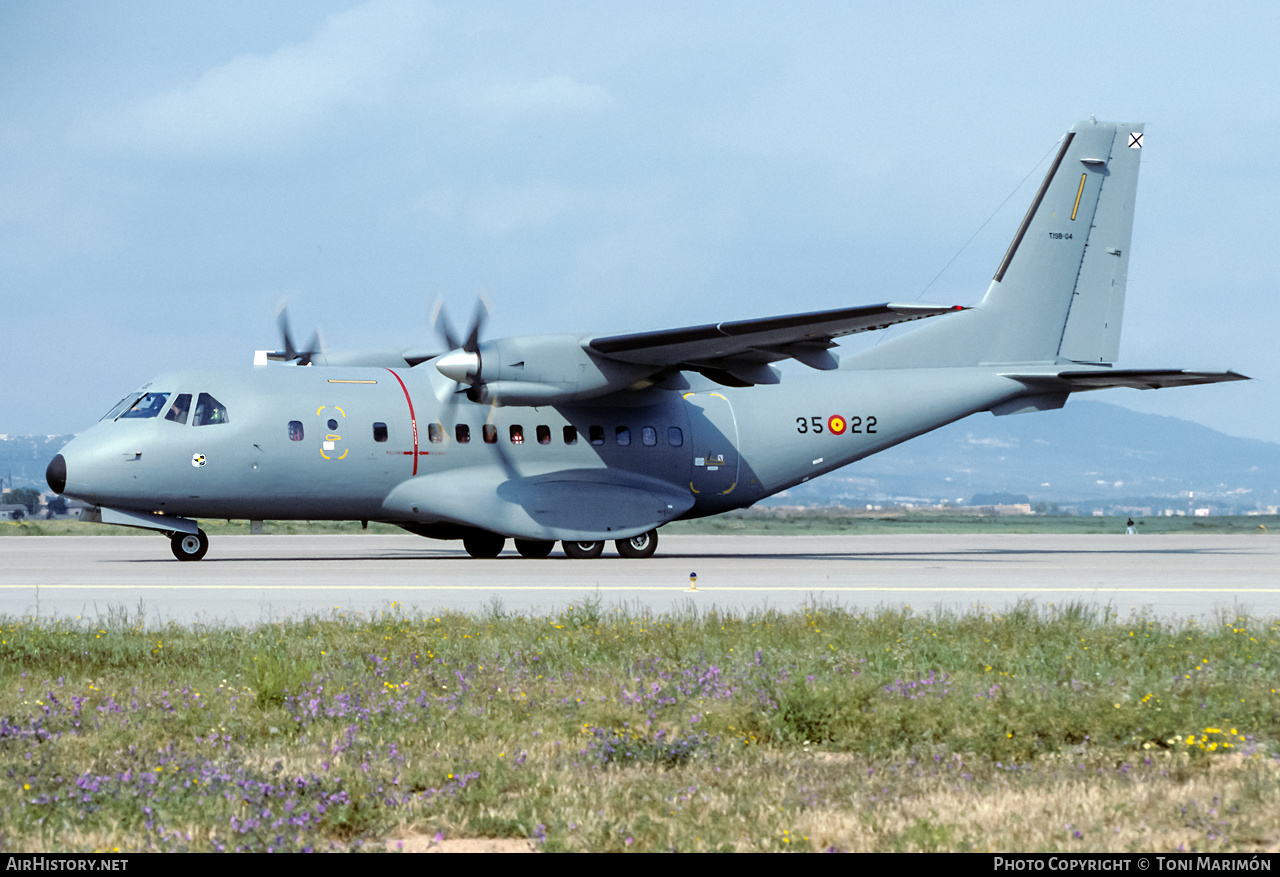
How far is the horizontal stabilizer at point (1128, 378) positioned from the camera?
1067 inches

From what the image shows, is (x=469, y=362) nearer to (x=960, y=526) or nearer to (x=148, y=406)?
(x=148, y=406)

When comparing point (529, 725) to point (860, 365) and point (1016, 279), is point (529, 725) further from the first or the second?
point (1016, 279)

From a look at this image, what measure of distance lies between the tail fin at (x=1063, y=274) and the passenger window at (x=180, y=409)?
15266 mm

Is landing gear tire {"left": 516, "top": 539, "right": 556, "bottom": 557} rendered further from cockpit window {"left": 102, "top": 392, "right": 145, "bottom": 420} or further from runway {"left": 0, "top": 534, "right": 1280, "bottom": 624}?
cockpit window {"left": 102, "top": 392, "right": 145, "bottom": 420}

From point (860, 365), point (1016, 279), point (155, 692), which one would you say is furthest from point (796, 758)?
point (1016, 279)

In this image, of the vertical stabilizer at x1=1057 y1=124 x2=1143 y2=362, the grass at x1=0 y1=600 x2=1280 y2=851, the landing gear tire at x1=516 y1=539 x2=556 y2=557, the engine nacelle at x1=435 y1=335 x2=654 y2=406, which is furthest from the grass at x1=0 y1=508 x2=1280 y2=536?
the grass at x1=0 y1=600 x2=1280 y2=851

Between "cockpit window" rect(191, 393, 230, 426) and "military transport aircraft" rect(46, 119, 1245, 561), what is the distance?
3 cm

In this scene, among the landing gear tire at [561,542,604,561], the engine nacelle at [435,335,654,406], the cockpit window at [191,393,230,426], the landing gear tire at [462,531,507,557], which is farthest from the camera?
the landing gear tire at [462,531,507,557]

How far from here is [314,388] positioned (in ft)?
82.8

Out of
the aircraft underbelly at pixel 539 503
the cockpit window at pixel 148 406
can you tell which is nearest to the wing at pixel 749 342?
the aircraft underbelly at pixel 539 503

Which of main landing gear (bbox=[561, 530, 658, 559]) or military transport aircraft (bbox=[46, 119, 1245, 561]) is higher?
military transport aircraft (bbox=[46, 119, 1245, 561])

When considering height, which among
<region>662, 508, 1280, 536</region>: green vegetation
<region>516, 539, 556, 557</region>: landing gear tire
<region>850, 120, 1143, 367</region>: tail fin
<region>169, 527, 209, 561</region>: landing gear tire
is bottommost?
<region>662, 508, 1280, 536</region>: green vegetation

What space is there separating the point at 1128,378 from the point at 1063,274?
4.14 meters

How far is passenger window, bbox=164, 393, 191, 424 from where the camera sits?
24.1m
